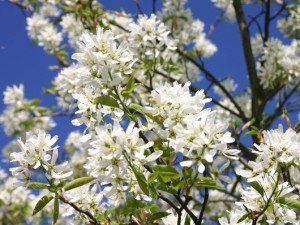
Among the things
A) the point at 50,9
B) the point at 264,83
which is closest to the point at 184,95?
the point at 264,83

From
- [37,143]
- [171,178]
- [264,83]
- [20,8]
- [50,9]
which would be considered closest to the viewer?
[171,178]

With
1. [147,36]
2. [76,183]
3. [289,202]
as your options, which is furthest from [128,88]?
[147,36]

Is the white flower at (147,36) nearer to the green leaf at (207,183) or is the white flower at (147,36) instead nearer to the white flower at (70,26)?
the green leaf at (207,183)

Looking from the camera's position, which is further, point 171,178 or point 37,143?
point 37,143

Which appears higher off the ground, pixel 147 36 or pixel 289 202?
pixel 147 36

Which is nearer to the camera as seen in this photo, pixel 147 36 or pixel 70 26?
pixel 147 36

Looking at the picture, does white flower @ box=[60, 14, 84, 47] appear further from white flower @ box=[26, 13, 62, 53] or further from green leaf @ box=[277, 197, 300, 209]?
green leaf @ box=[277, 197, 300, 209]

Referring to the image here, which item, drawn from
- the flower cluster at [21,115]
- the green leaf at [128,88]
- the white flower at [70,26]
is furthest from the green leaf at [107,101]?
the white flower at [70,26]

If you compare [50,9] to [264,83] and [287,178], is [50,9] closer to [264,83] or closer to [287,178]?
[264,83]

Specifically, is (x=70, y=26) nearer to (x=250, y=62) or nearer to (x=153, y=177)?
(x=250, y=62)
